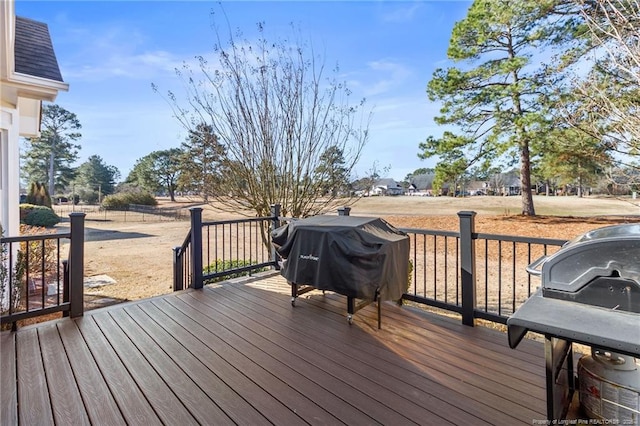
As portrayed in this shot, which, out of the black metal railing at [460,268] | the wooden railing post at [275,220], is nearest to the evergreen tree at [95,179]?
the black metal railing at [460,268]

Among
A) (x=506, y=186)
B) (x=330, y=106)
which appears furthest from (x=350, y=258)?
(x=506, y=186)

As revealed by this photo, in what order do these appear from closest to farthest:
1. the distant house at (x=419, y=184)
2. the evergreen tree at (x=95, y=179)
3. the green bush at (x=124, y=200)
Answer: the green bush at (x=124, y=200), the evergreen tree at (x=95, y=179), the distant house at (x=419, y=184)

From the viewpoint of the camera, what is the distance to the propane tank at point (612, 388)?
4.51 feet

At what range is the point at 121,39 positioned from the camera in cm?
568

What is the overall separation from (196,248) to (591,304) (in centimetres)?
380

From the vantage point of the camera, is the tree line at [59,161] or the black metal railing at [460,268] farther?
the tree line at [59,161]

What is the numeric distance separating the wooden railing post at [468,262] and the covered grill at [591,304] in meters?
1.38

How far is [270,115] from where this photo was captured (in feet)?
21.2

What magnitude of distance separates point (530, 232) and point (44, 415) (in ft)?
39.7

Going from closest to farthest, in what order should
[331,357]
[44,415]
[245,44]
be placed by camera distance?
1. [44,415]
2. [331,357]
3. [245,44]

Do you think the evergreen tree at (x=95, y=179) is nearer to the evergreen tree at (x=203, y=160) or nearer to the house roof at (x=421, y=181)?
the evergreen tree at (x=203, y=160)

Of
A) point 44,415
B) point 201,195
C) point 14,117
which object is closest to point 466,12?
point 201,195

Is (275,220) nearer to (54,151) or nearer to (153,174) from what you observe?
(54,151)

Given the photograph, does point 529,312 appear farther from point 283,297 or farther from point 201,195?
point 201,195
